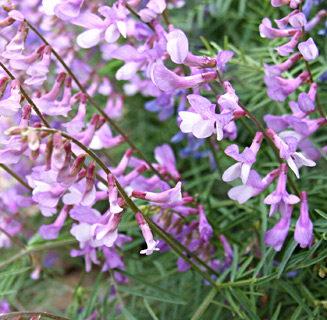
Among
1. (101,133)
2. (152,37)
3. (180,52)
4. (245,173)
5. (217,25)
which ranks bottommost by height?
(217,25)

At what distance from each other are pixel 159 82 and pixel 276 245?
17.3 inches

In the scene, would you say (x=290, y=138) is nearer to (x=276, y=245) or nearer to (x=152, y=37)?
(x=276, y=245)

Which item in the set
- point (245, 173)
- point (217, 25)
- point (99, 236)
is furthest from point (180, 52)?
point (217, 25)

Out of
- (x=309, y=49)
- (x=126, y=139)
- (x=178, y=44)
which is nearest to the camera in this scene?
(x=178, y=44)

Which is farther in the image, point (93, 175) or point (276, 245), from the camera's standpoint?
point (276, 245)

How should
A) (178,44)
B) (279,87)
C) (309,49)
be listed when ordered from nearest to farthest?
(178,44) < (309,49) < (279,87)

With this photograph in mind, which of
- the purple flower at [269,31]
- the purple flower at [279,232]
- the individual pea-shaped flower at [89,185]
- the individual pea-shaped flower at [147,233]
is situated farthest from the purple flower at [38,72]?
the purple flower at [279,232]

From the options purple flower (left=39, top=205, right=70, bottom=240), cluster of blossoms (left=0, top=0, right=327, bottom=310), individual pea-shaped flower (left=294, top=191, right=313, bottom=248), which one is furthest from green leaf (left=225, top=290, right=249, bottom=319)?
purple flower (left=39, top=205, right=70, bottom=240)

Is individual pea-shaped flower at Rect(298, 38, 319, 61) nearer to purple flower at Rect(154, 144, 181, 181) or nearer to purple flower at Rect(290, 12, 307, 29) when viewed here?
purple flower at Rect(290, 12, 307, 29)

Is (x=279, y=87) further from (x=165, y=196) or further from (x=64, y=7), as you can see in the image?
(x=64, y=7)

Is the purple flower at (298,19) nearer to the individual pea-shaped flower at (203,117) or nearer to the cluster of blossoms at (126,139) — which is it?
the cluster of blossoms at (126,139)

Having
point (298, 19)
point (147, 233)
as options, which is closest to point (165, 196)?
point (147, 233)

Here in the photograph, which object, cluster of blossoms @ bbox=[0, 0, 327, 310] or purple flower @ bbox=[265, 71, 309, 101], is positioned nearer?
cluster of blossoms @ bbox=[0, 0, 327, 310]

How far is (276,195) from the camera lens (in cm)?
101
